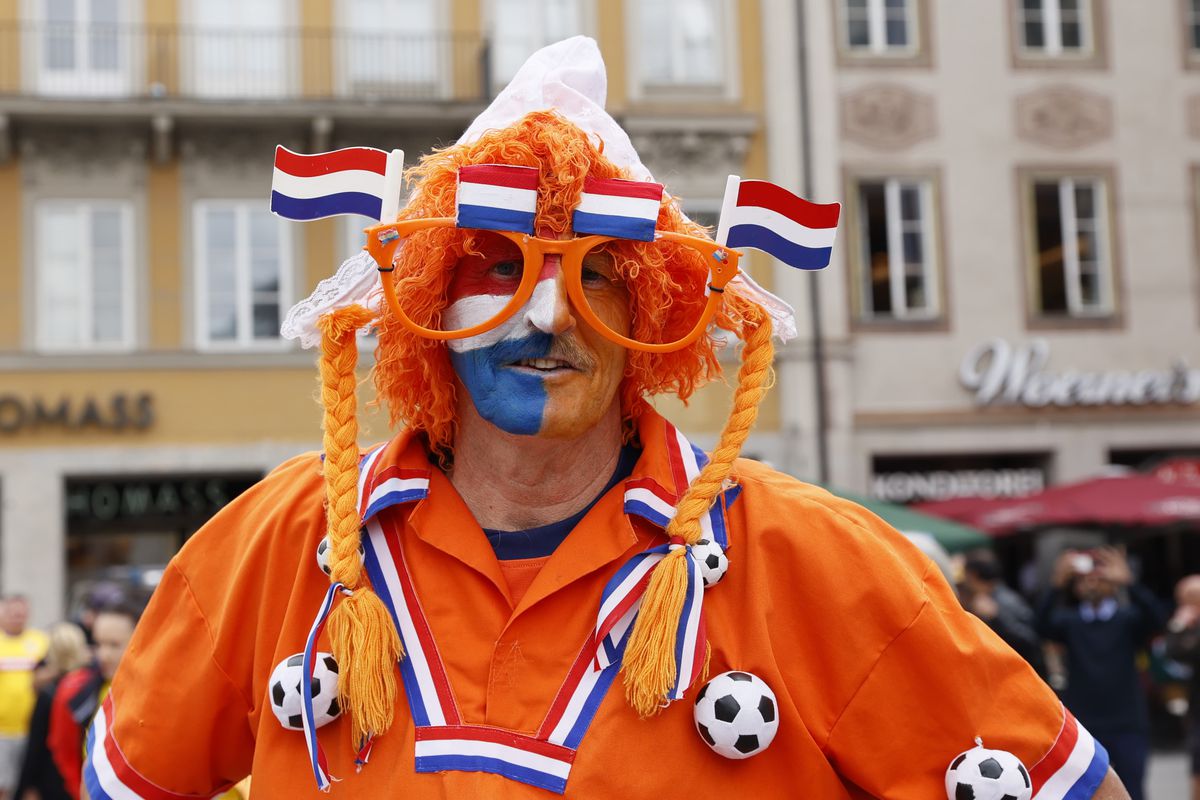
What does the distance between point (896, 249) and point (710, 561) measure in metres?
14.2

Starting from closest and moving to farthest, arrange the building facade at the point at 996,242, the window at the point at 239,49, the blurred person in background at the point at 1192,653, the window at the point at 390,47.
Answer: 1. the blurred person in background at the point at 1192,653
2. the window at the point at 239,49
3. the window at the point at 390,47
4. the building facade at the point at 996,242

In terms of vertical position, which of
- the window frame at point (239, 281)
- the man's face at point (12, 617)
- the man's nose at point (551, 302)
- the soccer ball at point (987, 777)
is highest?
the window frame at point (239, 281)

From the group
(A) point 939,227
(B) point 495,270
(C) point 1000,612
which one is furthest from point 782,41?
(B) point 495,270

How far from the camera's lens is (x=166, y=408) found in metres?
14.9

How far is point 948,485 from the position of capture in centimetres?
1592

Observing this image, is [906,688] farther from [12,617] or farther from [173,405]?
[173,405]

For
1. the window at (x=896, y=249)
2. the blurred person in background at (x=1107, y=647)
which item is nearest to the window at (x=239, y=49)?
the window at (x=896, y=249)

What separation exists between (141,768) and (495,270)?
3.41 feet

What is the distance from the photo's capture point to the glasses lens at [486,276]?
7.80ft

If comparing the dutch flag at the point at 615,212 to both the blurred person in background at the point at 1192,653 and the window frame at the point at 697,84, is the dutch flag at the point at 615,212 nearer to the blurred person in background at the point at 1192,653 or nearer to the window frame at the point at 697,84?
the blurred person in background at the point at 1192,653

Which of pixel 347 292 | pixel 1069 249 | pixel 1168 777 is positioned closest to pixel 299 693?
pixel 347 292

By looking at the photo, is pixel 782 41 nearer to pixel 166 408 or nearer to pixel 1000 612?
pixel 166 408

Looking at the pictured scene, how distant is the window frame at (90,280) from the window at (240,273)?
0.71 m

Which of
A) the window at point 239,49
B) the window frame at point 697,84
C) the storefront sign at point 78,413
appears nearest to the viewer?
the storefront sign at point 78,413
